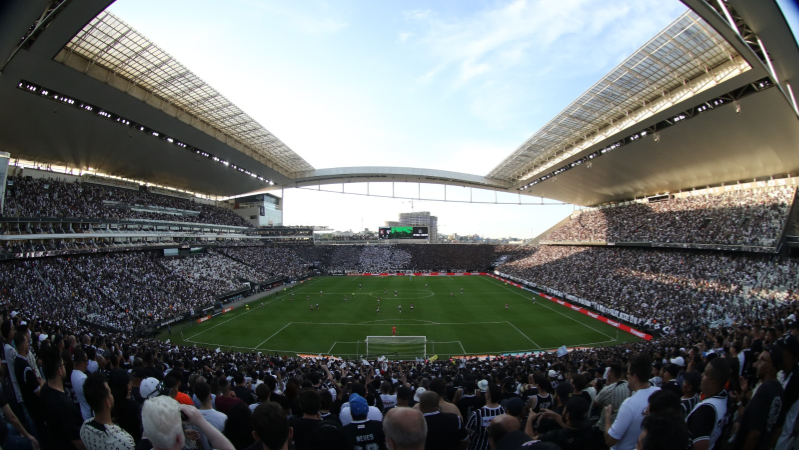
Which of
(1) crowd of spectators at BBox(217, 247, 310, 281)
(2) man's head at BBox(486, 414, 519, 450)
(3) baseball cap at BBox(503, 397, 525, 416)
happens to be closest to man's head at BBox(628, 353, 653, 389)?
(3) baseball cap at BBox(503, 397, 525, 416)

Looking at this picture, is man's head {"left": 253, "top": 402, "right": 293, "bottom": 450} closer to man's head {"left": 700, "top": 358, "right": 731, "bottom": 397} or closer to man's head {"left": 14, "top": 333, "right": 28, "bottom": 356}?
man's head {"left": 700, "top": 358, "right": 731, "bottom": 397}

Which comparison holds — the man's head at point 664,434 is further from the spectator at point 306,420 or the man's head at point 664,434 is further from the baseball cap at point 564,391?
the spectator at point 306,420

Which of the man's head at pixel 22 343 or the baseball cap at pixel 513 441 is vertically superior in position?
the man's head at pixel 22 343

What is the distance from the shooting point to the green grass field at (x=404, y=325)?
Answer: 2520cm

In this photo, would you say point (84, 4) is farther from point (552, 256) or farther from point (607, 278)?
point (552, 256)

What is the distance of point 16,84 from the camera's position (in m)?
23.2

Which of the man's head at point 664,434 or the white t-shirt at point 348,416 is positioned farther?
the white t-shirt at point 348,416

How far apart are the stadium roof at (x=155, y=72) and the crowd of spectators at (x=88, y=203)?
1339cm

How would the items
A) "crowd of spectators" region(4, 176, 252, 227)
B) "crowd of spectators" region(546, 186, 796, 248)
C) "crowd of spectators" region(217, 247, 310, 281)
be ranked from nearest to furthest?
"crowd of spectators" region(546, 186, 796, 248), "crowd of spectators" region(4, 176, 252, 227), "crowd of spectators" region(217, 247, 310, 281)

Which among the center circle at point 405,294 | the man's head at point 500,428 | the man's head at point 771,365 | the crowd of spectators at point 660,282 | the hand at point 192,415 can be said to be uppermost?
the man's head at point 771,365

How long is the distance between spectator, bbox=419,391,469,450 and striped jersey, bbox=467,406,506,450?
546 mm

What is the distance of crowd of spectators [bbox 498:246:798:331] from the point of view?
22109mm

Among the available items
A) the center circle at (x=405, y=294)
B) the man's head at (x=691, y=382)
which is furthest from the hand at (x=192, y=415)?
the center circle at (x=405, y=294)

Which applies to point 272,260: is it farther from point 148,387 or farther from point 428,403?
point 428,403
